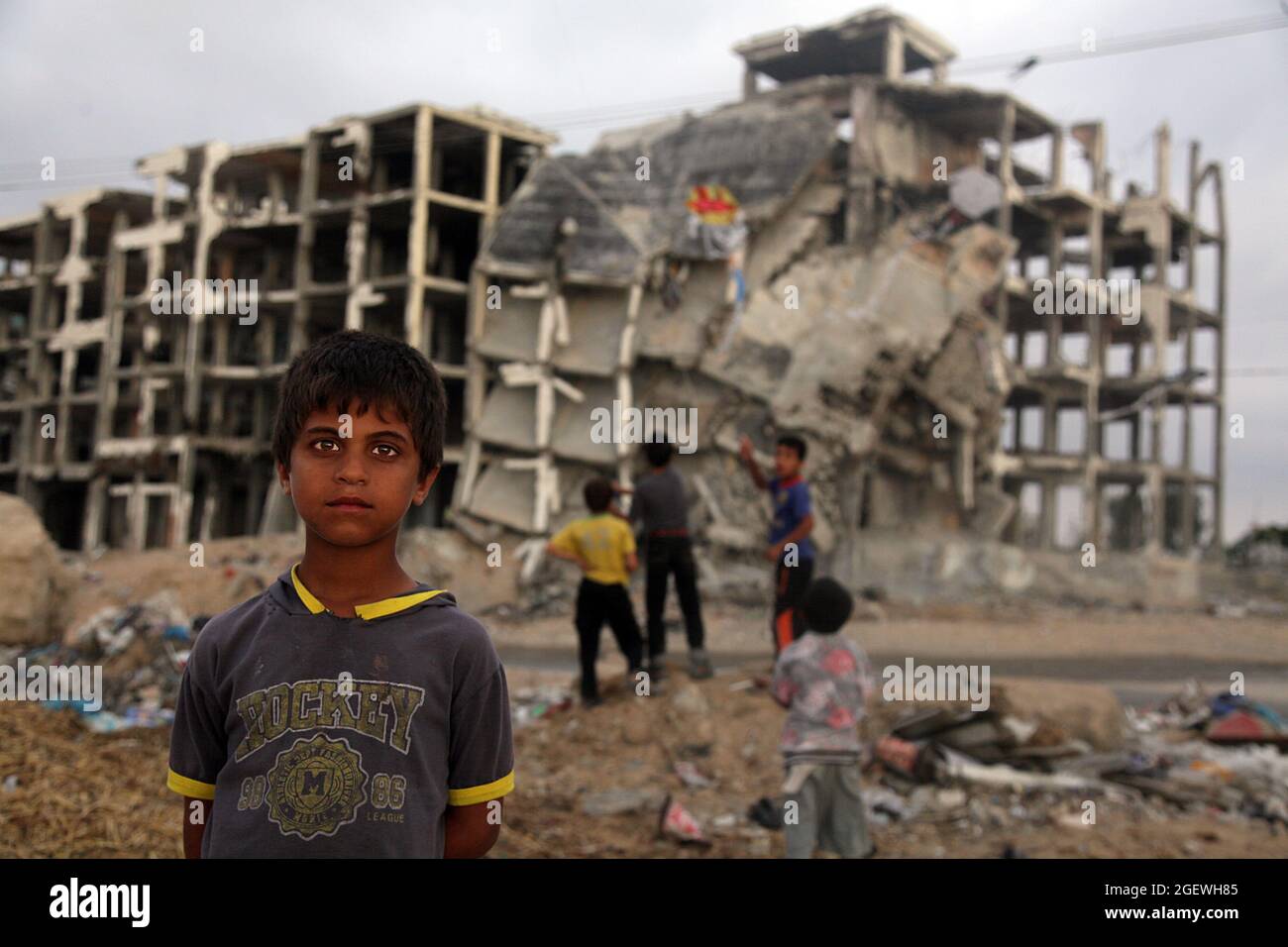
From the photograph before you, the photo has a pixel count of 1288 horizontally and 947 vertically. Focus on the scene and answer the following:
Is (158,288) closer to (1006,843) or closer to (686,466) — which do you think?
(686,466)

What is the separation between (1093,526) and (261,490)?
68.4 feet

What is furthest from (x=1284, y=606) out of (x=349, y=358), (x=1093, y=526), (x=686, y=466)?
(x=349, y=358)

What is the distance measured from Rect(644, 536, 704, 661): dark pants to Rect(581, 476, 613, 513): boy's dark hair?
18.4 inches

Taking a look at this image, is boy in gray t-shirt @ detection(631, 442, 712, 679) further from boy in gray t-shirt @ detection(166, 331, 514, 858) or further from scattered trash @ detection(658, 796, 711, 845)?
boy in gray t-shirt @ detection(166, 331, 514, 858)

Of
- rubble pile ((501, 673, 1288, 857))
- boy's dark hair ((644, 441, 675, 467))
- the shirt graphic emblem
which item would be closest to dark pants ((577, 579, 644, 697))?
rubble pile ((501, 673, 1288, 857))

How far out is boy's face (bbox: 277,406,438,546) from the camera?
1.69m

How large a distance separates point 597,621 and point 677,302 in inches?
506

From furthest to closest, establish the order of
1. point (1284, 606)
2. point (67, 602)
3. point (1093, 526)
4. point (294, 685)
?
point (1093, 526)
point (1284, 606)
point (67, 602)
point (294, 685)

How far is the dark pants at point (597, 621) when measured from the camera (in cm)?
723

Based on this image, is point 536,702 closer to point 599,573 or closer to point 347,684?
point 599,573

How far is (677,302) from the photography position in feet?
63.4

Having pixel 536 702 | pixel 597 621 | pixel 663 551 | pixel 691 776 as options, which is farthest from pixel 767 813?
pixel 536 702

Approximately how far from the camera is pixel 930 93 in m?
21.0

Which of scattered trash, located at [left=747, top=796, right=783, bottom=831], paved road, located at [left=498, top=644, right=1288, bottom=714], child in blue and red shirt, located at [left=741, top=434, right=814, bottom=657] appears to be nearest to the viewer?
scattered trash, located at [left=747, top=796, right=783, bottom=831]
